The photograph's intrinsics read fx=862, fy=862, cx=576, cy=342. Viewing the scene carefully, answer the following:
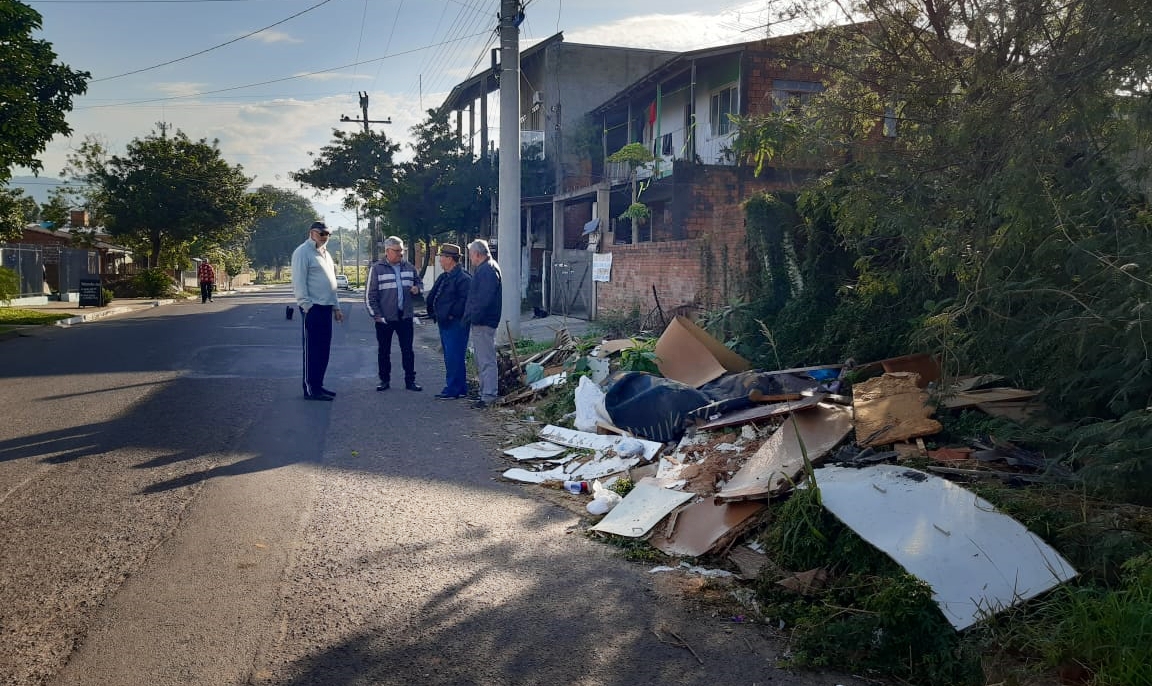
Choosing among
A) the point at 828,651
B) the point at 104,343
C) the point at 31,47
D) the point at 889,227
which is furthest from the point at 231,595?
the point at 31,47

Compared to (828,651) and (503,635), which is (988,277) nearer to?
(828,651)

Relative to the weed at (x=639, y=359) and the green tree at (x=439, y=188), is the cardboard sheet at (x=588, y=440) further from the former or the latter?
the green tree at (x=439, y=188)

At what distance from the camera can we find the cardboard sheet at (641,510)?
5406mm

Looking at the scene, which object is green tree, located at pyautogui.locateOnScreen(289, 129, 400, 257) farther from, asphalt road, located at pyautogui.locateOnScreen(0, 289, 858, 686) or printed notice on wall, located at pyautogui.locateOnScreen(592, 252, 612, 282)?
asphalt road, located at pyautogui.locateOnScreen(0, 289, 858, 686)

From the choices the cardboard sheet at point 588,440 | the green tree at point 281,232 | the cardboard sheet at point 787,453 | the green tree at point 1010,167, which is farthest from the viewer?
the green tree at point 281,232

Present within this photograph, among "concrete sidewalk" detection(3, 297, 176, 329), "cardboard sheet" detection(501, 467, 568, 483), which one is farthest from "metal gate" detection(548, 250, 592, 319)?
"cardboard sheet" detection(501, 467, 568, 483)

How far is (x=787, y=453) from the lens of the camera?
19.0 ft

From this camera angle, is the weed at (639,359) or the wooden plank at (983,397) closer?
the wooden plank at (983,397)


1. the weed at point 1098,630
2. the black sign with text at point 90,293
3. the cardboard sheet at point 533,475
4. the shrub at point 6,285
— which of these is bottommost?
the cardboard sheet at point 533,475

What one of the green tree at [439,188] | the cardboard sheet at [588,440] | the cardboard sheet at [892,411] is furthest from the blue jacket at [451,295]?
the green tree at [439,188]

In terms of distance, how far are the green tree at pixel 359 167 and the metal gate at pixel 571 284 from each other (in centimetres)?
1578

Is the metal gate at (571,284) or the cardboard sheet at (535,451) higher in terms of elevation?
the metal gate at (571,284)

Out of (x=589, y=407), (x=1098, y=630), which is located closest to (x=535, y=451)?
(x=589, y=407)

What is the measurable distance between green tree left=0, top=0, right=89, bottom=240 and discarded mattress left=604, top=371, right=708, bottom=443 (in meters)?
13.6
